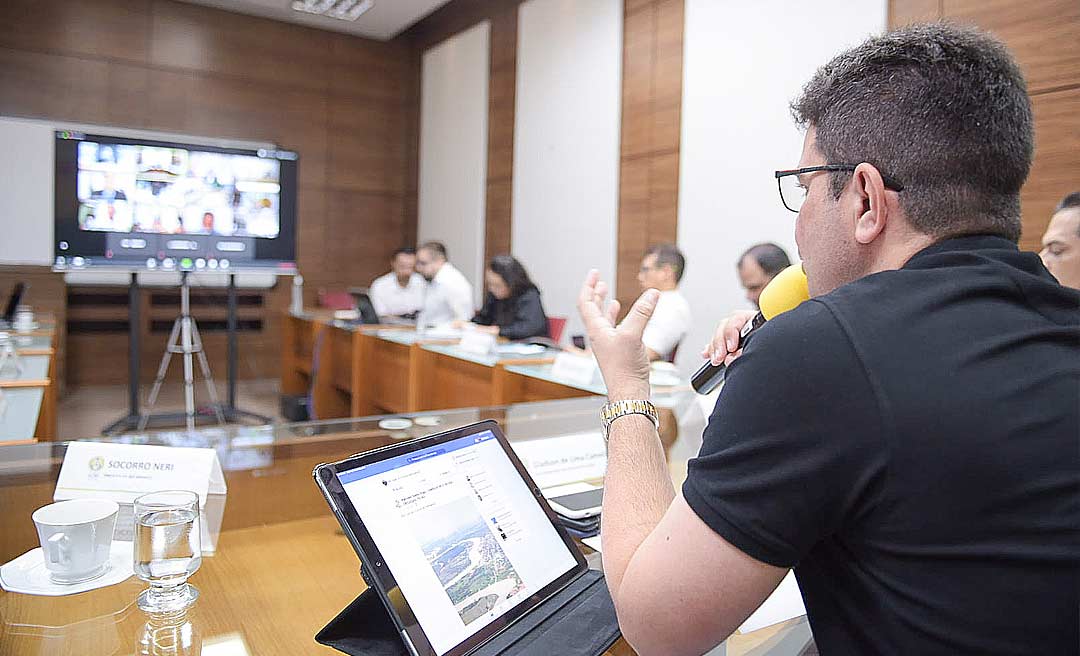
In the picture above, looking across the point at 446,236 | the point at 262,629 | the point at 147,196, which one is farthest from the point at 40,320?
the point at 262,629

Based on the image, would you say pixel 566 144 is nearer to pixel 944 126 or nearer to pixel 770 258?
pixel 770 258

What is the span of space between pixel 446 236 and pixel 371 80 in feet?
6.53

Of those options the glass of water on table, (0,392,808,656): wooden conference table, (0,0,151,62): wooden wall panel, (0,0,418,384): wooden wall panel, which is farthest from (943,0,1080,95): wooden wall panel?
(0,0,151,62): wooden wall panel

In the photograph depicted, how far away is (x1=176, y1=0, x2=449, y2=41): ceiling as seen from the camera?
7.40 meters

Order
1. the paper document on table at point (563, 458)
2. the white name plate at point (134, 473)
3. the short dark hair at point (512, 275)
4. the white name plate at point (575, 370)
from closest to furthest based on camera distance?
1. the white name plate at point (134, 473)
2. the paper document on table at point (563, 458)
3. the white name plate at point (575, 370)
4. the short dark hair at point (512, 275)

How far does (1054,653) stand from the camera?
652 millimetres

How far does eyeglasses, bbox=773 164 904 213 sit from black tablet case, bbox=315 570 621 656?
1.77 ft

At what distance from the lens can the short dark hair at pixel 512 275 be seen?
17.6 ft

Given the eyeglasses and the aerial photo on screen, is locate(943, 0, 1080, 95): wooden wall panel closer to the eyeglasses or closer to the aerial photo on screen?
the eyeglasses

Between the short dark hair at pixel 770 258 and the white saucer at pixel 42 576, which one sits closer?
the white saucer at pixel 42 576

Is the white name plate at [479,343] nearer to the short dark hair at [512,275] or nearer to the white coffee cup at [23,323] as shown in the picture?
the short dark hair at [512,275]

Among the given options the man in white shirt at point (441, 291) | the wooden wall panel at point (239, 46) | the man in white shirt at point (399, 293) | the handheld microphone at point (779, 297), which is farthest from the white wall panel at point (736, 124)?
the wooden wall panel at point (239, 46)

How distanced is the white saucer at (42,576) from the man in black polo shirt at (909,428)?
2.26 ft

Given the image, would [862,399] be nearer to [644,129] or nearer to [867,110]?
[867,110]
